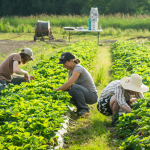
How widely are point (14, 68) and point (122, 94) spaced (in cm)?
230

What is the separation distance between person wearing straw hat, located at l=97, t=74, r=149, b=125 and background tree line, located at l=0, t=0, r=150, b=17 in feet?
112

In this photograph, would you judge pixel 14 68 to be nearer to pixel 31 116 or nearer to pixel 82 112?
pixel 82 112

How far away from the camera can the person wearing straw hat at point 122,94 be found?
363 centimetres

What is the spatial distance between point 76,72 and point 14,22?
75.3ft

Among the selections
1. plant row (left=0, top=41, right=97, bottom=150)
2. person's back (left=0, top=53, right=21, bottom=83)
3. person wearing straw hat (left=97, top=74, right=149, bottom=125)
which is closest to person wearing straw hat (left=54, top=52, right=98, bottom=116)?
plant row (left=0, top=41, right=97, bottom=150)

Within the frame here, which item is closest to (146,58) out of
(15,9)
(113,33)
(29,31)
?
(113,33)

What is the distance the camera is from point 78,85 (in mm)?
4516

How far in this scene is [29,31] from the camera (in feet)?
71.4

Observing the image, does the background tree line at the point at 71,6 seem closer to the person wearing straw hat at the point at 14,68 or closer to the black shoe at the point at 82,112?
the person wearing straw hat at the point at 14,68

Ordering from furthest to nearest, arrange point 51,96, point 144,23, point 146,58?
Answer: point 144,23, point 146,58, point 51,96

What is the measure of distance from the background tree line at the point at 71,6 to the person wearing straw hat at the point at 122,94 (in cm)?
3417

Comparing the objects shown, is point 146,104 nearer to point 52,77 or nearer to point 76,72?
point 76,72

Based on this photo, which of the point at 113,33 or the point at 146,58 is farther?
the point at 113,33

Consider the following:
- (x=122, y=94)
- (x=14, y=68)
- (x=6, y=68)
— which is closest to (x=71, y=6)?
(x=6, y=68)
